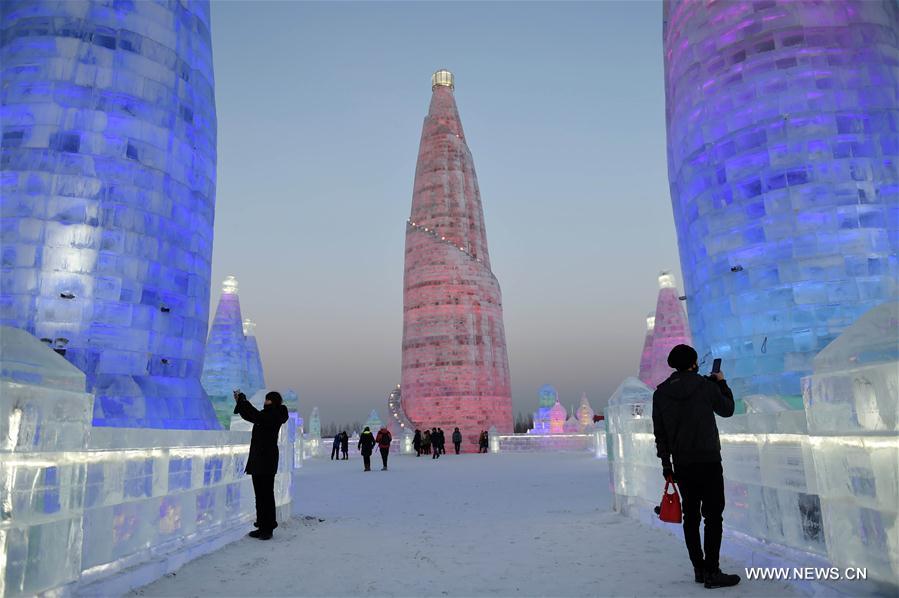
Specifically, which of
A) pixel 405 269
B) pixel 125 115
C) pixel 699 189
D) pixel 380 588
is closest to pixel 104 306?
pixel 125 115

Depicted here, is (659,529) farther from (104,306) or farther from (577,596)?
(104,306)

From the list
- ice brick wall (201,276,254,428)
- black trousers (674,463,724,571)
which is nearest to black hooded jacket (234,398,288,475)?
black trousers (674,463,724,571)

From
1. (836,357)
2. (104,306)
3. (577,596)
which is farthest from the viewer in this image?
(104,306)

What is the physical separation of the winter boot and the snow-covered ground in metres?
0.05

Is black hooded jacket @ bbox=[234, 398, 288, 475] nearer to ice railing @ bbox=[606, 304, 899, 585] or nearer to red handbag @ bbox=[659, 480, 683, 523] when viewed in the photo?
red handbag @ bbox=[659, 480, 683, 523]

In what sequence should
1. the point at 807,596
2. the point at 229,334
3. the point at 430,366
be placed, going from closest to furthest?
the point at 807,596
the point at 229,334
the point at 430,366

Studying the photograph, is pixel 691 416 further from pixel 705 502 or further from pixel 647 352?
pixel 647 352

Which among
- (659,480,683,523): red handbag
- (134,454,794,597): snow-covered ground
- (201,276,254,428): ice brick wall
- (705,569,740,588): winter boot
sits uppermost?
(201,276,254,428): ice brick wall

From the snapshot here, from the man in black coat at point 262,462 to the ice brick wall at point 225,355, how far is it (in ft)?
73.1

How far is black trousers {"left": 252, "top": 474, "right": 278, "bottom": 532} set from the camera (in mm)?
6445

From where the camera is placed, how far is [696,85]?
990 cm

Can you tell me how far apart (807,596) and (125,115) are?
32.1ft

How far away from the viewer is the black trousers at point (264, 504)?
21.1ft

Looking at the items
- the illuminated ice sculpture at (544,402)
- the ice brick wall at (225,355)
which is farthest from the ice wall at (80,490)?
the illuminated ice sculpture at (544,402)
